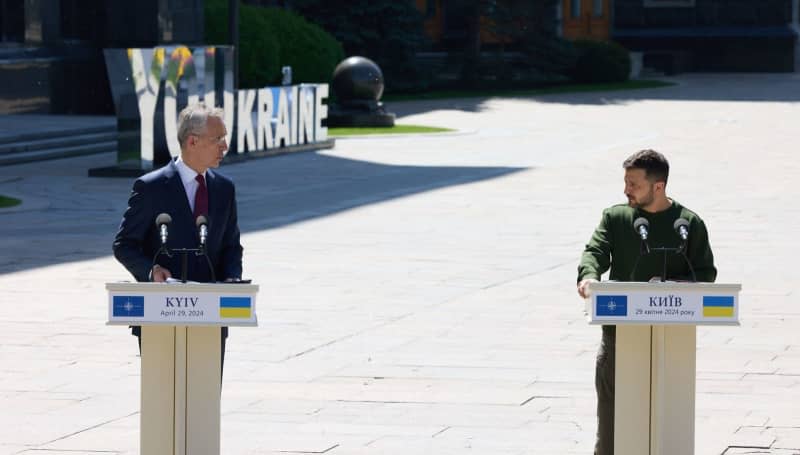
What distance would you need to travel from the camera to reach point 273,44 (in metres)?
37.9

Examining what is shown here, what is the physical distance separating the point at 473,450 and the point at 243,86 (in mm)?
30860

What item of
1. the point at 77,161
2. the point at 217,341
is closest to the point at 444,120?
the point at 77,161

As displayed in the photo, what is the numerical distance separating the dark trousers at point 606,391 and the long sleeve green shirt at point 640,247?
0.27m

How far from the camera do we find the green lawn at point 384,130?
33.9 metres

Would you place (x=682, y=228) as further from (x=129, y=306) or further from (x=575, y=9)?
(x=575, y=9)

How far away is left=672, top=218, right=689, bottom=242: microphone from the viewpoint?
21.2 ft

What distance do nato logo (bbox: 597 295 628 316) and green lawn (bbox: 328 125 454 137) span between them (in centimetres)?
2706

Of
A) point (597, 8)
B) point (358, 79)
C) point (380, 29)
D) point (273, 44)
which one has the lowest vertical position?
point (358, 79)

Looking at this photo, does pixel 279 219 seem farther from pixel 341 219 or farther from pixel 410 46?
pixel 410 46

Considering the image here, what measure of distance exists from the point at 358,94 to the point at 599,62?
22.4 m

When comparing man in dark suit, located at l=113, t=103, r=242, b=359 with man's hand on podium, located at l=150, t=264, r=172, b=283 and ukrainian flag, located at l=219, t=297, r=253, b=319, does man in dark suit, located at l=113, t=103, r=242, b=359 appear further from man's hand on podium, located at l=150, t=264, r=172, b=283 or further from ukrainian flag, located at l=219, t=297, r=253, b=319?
ukrainian flag, located at l=219, t=297, r=253, b=319

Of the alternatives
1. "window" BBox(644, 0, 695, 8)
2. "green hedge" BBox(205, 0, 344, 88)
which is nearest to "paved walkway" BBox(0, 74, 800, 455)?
"green hedge" BBox(205, 0, 344, 88)

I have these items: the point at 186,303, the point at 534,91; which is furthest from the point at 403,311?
the point at 534,91

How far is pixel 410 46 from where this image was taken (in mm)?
49812
